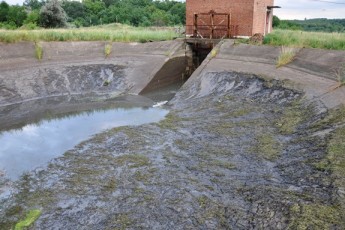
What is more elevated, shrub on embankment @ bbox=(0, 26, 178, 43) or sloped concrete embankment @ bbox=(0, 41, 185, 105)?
shrub on embankment @ bbox=(0, 26, 178, 43)

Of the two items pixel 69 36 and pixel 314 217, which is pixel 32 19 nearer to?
pixel 69 36

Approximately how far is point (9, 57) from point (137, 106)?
654 cm

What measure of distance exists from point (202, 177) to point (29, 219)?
10.3ft

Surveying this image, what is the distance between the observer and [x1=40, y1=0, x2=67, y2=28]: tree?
29.8 meters

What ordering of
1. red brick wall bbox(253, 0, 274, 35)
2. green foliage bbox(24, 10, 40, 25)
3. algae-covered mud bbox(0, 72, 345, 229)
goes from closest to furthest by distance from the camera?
algae-covered mud bbox(0, 72, 345, 229), red brick wall bbox(253, 0, 274, 35), green foliage bbox(24, 10, 40, 25)

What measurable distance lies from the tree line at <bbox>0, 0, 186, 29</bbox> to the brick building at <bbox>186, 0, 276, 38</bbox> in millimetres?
15080

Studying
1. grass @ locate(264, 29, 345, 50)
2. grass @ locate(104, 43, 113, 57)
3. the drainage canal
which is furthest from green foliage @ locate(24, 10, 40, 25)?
grass @ locate(264, 29, 345, 50)

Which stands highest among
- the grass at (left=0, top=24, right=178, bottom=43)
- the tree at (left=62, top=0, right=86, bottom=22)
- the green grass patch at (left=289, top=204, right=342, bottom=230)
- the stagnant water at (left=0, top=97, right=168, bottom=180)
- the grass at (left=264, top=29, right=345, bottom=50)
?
the tree at (left=62, top=0, right=86, bottom=22)

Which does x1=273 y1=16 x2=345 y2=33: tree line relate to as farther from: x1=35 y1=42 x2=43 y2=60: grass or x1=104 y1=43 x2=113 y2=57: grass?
x1=35 y1=42 x2=43 y2=60: grass

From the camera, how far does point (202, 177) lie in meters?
6.70

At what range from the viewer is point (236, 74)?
1389 centimetres

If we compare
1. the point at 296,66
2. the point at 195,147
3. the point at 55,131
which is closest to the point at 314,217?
the point at 195,147

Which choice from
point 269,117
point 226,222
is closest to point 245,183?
point 226,222

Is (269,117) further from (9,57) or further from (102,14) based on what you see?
(102,14)
